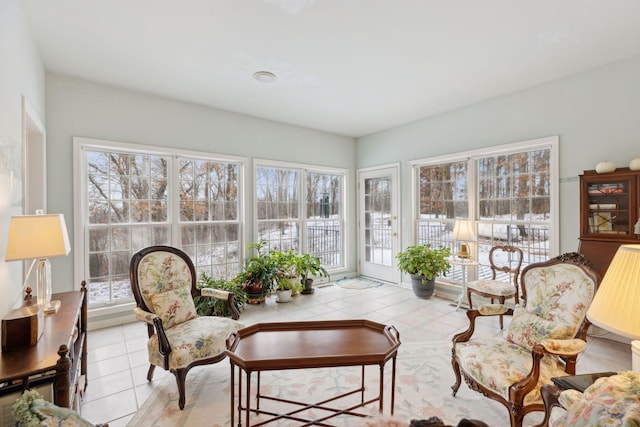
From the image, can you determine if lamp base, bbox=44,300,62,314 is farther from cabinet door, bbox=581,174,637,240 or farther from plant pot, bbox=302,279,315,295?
cabinet door, bbox=581,174,637,240

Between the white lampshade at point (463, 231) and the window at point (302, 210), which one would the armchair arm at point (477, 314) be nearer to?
the white lampshade at point (463, 231)

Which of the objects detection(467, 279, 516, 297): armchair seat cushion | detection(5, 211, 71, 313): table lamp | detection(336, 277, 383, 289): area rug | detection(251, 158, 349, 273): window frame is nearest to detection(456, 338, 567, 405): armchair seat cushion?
detection(467, 279, 516, 297): armchair seat cushion

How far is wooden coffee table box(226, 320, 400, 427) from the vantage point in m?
1.75

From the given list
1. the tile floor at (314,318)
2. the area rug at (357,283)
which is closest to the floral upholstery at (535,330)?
the tile floor at (314,318)

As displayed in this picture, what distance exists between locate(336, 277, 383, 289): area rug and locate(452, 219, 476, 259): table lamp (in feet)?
5.68

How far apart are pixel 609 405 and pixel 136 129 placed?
4.61 meters

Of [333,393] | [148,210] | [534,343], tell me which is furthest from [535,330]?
[148,210]

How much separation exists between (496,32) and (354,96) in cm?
177

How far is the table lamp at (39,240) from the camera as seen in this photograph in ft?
5.41

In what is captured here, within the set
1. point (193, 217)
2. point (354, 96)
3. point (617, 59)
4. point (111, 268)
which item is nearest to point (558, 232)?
point (617, 59)

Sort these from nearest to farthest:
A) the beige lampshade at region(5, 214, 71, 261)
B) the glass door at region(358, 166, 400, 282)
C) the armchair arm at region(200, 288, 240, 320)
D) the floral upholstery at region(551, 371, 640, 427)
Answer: the floral upholstery at region(551, 371, 640, 427), the beige lampshade at region(5, 214, 71, 261), the armchair arm at region(200, 288, 240, 320), the glass door at region(358, 166, 400, 282)

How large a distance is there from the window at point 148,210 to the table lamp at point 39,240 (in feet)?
6.21

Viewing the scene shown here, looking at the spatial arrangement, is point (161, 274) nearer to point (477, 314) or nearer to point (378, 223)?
point (477, 314)

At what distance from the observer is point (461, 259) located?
443cm
